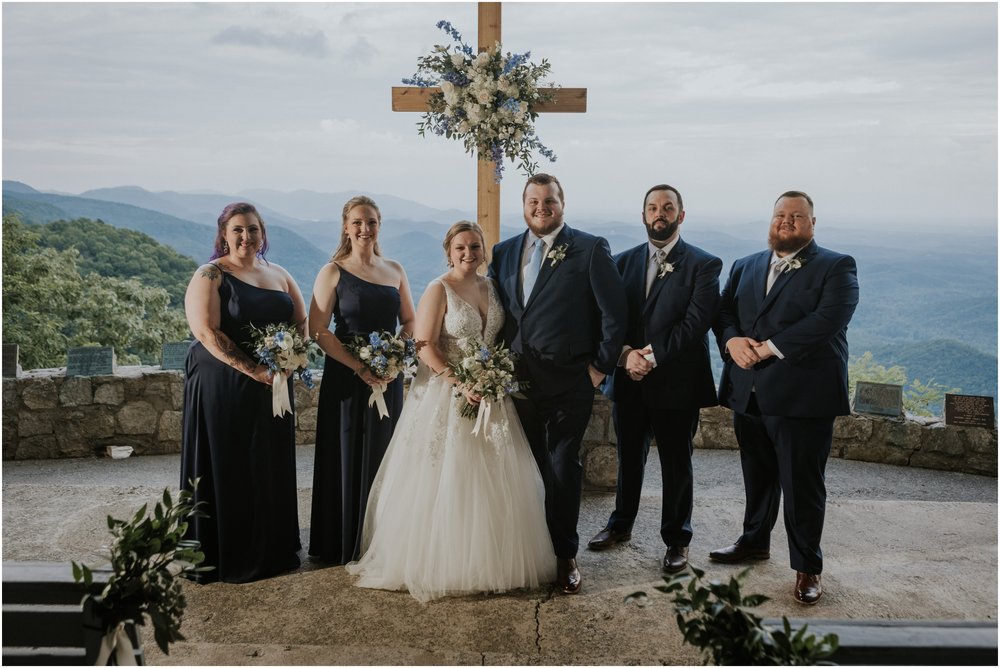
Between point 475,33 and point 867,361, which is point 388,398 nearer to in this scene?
point 475,33

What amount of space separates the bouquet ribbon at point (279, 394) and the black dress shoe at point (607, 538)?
1.78 m

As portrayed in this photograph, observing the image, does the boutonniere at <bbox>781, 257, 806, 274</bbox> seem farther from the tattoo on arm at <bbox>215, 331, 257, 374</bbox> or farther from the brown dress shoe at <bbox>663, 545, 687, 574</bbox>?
the tattoo on arm at <bbox>215, 331, 257, 374</bbox>

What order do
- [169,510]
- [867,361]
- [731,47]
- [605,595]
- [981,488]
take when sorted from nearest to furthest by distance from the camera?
[169,510]
[605,595]
[981,488]
[867,361]
[731,47]

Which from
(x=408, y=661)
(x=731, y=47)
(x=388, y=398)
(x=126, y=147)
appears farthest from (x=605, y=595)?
(x=126, y=147)

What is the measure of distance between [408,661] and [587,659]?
0.71 metres

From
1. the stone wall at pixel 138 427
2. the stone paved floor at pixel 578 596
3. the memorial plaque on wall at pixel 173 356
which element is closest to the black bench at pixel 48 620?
the stone paved floor at pixel 578 596

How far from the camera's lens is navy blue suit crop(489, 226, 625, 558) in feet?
12.5

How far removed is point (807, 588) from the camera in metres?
3.72

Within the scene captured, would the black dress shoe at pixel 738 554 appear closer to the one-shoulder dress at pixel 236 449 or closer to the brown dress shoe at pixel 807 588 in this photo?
the brown dress shoe at pixel 807 588

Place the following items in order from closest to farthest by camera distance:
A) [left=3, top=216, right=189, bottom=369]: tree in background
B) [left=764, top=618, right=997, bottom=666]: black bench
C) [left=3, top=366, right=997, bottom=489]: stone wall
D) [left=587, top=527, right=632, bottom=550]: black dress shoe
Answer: [left=764, top=618, right=997, bottom=666]: black bench → [left=587, top=527, right=632, bottom=550]: black dress shoe → [left=3, top=366, right=997, bottom=489]: stone wall → [left=3, top=216, right=189, bottom=369]: tree in background

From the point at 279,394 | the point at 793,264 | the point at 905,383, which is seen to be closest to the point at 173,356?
the point at 279,394

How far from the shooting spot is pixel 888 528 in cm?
475

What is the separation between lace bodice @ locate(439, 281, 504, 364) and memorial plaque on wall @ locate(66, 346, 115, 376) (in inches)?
144

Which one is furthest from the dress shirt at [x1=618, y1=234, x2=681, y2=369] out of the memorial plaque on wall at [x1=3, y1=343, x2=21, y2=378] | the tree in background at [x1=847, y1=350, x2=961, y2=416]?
the memorial plaque on wall at [x1=3, y1=343, x2=21, y2=378]
